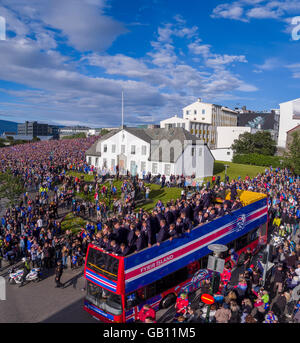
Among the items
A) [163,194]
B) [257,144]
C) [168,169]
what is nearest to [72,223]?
[163,194]

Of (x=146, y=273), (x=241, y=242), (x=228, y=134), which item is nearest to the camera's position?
(x=146, y=273)

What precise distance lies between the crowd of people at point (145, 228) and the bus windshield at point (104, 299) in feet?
5.11

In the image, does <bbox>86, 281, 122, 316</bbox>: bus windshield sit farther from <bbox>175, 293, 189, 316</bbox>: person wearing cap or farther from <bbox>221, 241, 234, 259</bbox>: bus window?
<bbox>221, 241, 234, 259</bbox>: bus window

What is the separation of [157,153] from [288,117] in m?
45.7

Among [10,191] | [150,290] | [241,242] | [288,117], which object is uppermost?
[288,117]

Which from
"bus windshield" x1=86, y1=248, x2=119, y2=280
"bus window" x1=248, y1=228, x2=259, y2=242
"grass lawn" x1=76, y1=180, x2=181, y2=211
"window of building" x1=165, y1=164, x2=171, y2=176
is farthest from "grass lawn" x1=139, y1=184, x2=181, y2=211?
"bus windshield" x1=86, y1=248, x2=119, y2=280

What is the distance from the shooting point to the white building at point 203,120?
65.9 meters

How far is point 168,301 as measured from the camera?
10.9 m

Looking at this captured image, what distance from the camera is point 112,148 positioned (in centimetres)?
4041

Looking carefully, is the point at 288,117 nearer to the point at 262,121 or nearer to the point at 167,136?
the point at 262,121

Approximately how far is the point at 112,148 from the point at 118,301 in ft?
107

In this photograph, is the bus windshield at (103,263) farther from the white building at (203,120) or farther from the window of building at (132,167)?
the white building at (203,120)
